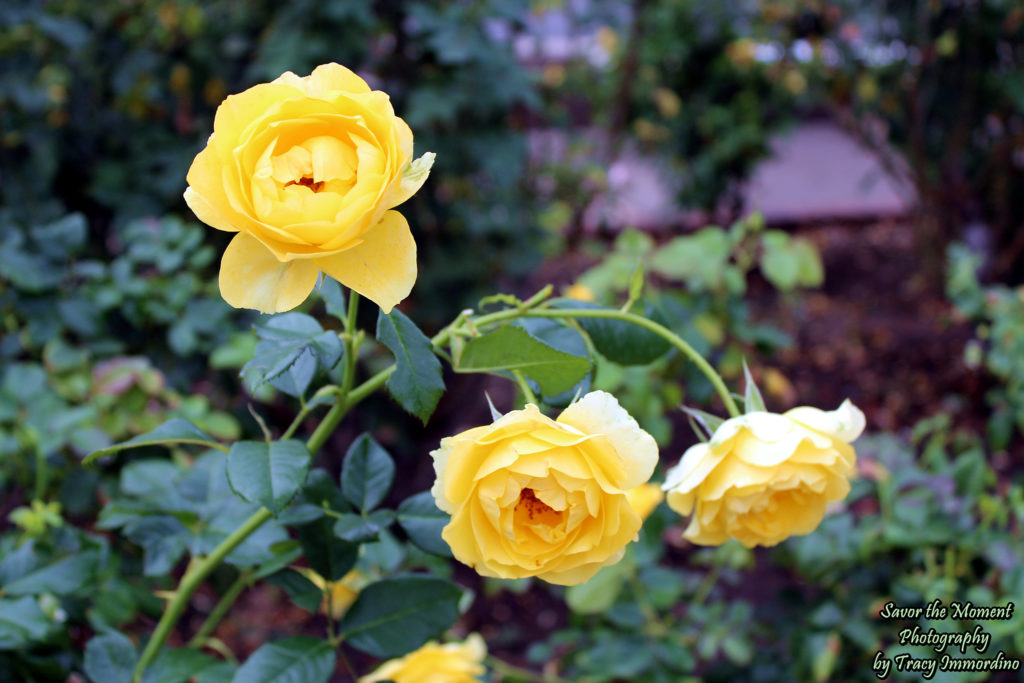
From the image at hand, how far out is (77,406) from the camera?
1090 millimetres

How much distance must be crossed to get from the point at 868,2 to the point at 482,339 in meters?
3.11

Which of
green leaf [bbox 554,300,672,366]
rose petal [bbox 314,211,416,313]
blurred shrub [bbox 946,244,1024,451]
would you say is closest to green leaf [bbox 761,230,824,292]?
blurred shrub [bbox 946,244,1024,451]

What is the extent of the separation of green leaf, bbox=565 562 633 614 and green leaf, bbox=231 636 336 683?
51 cm

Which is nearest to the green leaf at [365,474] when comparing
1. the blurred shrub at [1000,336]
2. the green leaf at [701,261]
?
the green leaf at [701,261]

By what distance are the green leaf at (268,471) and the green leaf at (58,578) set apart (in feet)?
1.10

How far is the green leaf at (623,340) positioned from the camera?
0.62 metres

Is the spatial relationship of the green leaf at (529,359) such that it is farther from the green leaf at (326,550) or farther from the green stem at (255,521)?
the green leaf at (326,550)

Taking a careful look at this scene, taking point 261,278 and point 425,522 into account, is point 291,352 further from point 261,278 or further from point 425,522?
point 425,522

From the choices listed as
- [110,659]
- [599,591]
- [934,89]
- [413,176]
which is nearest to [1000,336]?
[599,591]

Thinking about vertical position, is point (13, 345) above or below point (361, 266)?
below

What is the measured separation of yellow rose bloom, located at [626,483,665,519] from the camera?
1.04 meters

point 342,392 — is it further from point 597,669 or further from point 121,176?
point 121,176

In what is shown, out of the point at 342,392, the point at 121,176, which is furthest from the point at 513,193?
the point at 342,392

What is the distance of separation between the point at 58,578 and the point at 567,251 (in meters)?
2.66
